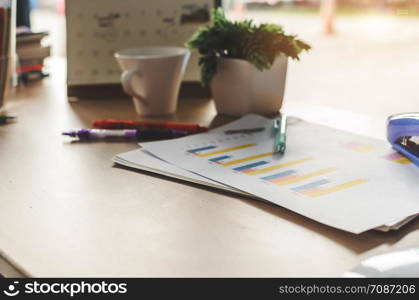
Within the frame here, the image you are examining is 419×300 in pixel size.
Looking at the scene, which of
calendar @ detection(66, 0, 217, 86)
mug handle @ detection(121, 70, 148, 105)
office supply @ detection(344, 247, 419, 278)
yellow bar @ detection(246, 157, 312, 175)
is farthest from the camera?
calendar @ detection(66, 0, 217, 86)

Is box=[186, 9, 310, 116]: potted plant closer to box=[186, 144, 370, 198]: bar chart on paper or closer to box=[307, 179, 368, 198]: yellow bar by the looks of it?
box=[186, 144, 370, 198]: bar chart on paper

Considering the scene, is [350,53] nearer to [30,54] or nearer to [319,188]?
[30,54]

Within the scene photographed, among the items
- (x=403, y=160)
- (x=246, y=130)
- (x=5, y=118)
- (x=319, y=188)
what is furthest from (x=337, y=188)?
(x=5, y=118)

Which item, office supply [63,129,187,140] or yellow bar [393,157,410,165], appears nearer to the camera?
yellow bar [393,157,410,165]

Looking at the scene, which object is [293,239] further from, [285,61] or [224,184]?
[285,61]

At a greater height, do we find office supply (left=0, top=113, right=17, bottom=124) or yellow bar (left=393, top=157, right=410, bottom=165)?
yellow bar (left=393, top=157, right=410, bottom=165)

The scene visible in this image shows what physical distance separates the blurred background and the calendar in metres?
2.07

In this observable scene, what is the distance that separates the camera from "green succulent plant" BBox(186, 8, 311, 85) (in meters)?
0.82

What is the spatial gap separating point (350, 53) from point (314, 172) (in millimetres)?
4132

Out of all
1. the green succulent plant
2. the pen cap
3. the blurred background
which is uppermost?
the green succulent plant

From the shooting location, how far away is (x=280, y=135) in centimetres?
69

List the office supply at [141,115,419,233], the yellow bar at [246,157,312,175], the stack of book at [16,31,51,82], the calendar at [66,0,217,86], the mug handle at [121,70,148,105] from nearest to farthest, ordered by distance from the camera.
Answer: the office supply at [141,115,419,233], the yellow bar at [246,157,312,175], the mug handle at [121,70,148,105], the calendar at [66,0,217,86], the stack of book at [16,31,51,82]

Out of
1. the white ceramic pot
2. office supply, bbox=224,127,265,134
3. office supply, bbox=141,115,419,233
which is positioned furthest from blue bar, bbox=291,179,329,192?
the white ceramic pot

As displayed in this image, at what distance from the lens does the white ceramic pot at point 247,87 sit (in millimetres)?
841
